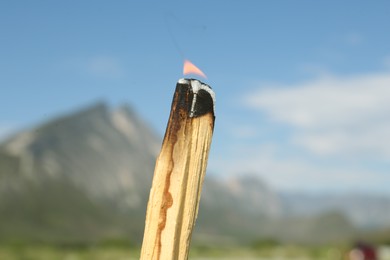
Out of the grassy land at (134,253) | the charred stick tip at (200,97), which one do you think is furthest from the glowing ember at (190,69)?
the grassy land at (134,253)

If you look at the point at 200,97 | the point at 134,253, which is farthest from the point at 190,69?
the point at 134,253

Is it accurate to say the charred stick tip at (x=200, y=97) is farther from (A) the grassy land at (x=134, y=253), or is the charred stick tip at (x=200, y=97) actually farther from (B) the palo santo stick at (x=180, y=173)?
(A) the grassy land at (x=134, y=253)

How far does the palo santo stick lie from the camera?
2.33 metres

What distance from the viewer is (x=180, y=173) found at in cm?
235

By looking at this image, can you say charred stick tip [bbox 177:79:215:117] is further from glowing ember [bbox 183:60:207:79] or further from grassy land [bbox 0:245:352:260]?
grassy land [bbox 0:245:352:260]

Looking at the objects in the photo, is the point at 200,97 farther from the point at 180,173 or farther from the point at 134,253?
the point at 134,253

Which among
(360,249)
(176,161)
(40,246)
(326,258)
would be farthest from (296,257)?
(176,161)

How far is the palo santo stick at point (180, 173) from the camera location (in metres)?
2.33

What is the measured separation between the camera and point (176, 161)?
7.79ft

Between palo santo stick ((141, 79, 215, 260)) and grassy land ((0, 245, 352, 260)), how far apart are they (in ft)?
68.9

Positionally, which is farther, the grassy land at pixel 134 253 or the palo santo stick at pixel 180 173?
the grassy land at pixel 134 253

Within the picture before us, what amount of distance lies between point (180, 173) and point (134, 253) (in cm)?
2703

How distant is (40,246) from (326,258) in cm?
1119

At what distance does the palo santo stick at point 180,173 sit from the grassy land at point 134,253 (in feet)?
68.9
